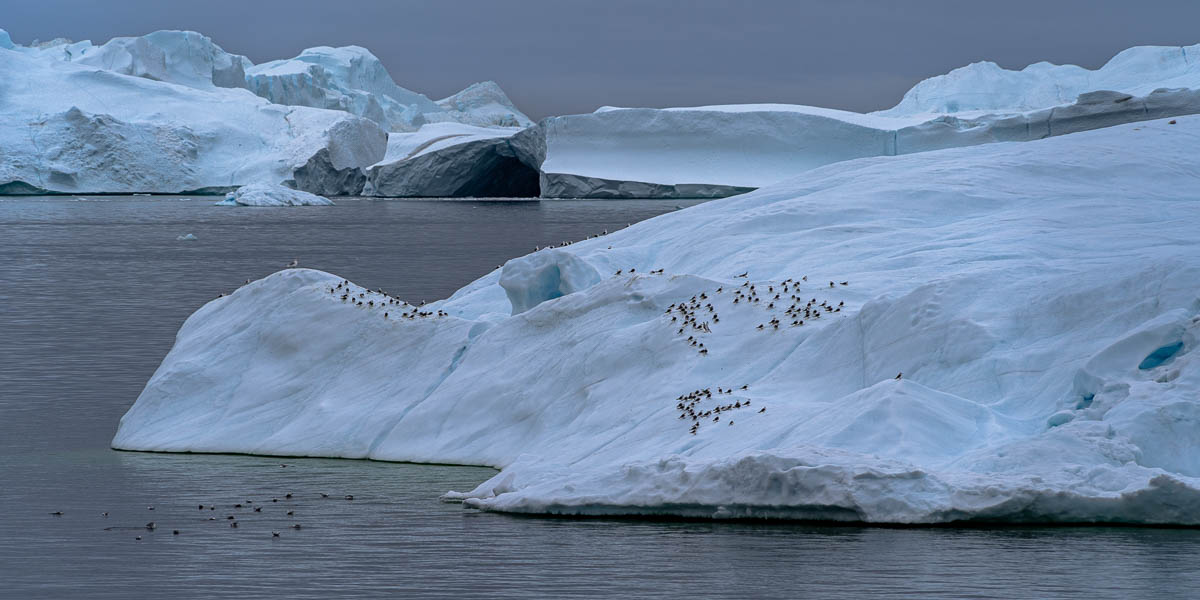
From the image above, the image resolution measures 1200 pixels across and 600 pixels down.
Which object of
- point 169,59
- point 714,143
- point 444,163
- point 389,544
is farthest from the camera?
point 169,59

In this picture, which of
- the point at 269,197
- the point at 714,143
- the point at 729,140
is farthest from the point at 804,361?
the point at 269,197

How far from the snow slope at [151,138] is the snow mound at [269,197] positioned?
4.62 m

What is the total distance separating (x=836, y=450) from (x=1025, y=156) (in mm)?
10333

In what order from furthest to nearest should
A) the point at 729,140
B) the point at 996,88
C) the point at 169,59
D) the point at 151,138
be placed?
the point at 169,59 → the point at 151,138 → the point at 996,88 → the point at 729,140

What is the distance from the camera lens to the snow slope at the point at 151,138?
87188 millimetres

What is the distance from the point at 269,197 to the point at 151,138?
11.8 metres

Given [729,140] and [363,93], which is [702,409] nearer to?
[729,140]

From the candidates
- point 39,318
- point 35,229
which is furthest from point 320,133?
point 39,318

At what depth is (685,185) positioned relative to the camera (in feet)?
222

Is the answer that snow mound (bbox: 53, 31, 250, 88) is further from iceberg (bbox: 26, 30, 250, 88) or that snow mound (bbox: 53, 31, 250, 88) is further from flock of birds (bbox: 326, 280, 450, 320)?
flock of birds (bbox: 326, 280, 450, 320)

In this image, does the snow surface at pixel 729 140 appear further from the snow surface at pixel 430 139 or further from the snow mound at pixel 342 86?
the snow mound at pixel 342 86

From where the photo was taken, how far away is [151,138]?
90.8 m

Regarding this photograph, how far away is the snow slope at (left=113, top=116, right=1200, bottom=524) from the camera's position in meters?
10.1

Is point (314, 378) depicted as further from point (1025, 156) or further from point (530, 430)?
point (1025, 156)
